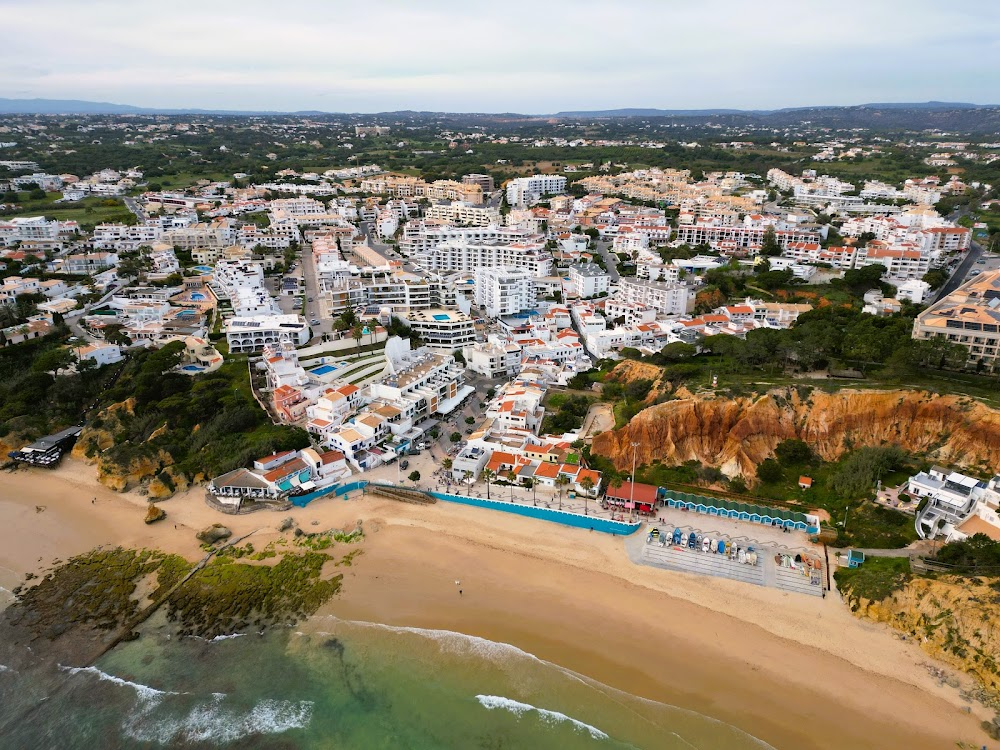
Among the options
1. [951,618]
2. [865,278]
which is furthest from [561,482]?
[865,278]

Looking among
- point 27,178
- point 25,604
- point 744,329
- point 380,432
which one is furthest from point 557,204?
point 27,178

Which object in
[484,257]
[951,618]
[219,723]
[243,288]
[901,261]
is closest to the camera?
[219,723]

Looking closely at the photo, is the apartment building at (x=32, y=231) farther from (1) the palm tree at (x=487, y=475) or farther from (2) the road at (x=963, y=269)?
(2) the road at (x=963, y=269)

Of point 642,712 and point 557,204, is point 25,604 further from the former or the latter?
point 557,204

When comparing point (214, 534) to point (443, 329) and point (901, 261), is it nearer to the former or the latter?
point (443, 329)

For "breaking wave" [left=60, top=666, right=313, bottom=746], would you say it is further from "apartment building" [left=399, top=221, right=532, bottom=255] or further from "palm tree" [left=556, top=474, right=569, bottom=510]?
"apartment building" [left=399, top=221, right=532, bottom=255]

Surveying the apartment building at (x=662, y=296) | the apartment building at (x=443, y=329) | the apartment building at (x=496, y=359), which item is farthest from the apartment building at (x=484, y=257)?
the apartment building at (x=496, y=359)

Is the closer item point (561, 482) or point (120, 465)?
point (561, 482)
